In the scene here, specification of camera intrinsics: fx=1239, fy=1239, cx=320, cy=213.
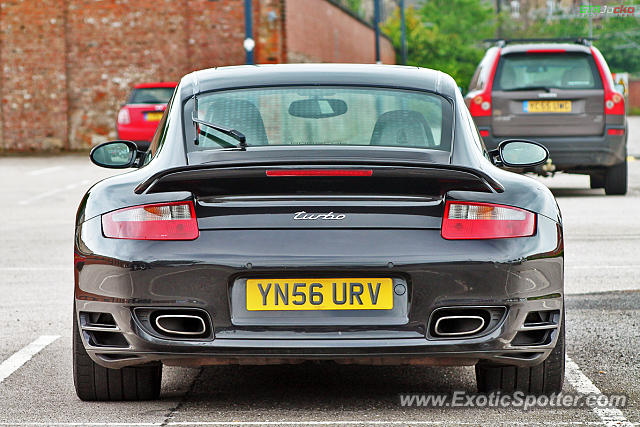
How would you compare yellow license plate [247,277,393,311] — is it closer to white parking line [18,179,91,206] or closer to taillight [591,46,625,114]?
taillight [591,46,625,114]

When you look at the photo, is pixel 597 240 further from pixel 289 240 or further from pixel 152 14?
pixel 152 14

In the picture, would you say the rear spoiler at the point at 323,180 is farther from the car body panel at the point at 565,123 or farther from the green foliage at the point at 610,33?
the green foliage at the point at 610,33

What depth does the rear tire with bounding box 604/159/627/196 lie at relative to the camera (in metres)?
15.1

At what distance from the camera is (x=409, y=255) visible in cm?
429

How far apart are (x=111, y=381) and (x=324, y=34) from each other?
36321 mm

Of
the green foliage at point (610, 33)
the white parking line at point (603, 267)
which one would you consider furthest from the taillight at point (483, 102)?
the green foliage at point (610, 33)

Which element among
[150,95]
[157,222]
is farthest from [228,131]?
[150,95]

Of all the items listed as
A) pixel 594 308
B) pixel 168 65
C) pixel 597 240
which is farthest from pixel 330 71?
pixel 168 65

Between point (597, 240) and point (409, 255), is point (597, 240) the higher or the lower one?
the lower one

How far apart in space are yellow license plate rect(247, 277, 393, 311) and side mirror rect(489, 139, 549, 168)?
1388mm

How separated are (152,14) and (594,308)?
1084 inches

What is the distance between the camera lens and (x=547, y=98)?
14.6 metres

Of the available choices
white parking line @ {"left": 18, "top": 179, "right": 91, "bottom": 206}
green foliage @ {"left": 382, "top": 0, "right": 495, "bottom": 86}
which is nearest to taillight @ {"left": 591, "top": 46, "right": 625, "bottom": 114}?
white parking line @ {"left": 18, "top": 179, "right": 91, "bottom": 206}

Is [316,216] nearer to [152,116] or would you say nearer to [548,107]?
[548,107]
